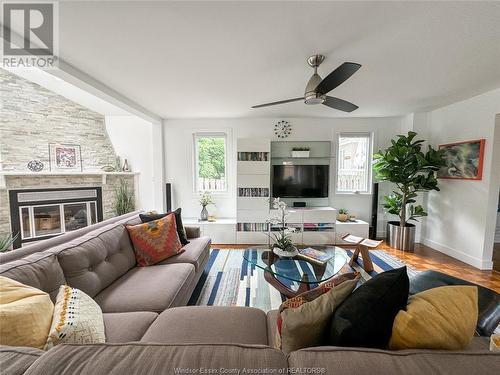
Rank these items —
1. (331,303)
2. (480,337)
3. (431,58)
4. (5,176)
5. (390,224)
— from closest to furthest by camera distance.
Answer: (331,303) → (480,337) → (431,58) → (5,176) → (390,224)

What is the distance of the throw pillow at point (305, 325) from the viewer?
781 mm

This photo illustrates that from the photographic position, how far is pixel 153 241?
2.00m

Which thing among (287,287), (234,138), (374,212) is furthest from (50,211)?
(374,212)

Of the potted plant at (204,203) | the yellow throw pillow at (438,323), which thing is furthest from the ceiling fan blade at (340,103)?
the potted plant at (204,203)

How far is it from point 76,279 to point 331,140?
418 cm

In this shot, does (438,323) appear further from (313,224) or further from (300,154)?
(300,154)

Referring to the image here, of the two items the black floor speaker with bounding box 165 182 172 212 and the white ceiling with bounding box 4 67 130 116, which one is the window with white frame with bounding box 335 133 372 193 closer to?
the black floor speaker with bounding box 165 182 172 212

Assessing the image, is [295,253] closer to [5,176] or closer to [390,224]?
[390,224]

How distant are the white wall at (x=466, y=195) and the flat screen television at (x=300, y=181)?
6.03 ft

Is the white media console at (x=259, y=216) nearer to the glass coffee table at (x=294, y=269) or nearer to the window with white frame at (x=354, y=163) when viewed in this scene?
the window with white frame at (x=354, y=163)

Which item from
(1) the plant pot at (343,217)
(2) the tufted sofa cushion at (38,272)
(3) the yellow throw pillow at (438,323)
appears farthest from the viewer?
(1) the plant pot at (343,217)

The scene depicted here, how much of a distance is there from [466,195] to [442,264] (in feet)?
3.58

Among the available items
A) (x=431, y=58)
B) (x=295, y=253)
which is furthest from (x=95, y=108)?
(x=431, y=58)

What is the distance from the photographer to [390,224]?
3.71 metres
